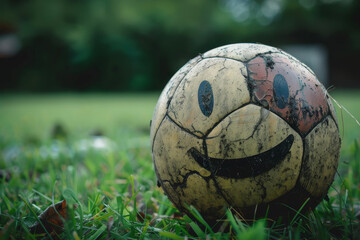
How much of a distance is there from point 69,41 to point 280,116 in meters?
21.7

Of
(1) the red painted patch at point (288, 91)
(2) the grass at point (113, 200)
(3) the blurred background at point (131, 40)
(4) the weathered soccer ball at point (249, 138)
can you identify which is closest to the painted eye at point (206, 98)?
(4) the weathered soccer ball at point (249, 138)

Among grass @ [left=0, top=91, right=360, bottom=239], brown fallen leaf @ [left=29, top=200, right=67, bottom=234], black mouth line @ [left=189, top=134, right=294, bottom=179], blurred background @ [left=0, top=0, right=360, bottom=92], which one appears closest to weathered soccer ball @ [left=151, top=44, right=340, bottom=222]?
black mouth line @ [left=189, top=134, right=294, bottom=179]

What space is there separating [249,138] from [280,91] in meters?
0.26

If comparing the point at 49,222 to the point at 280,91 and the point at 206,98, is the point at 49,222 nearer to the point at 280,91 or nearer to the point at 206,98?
the point at 206,98

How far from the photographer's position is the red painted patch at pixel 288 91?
4.82 feet

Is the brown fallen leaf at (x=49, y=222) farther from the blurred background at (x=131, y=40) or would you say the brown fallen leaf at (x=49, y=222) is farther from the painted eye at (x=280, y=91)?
the blurred background at (x=131, y=40)

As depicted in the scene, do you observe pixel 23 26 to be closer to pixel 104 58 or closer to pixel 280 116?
pixel 104 58

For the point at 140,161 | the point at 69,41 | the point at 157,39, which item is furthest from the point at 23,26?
the point at 140,161

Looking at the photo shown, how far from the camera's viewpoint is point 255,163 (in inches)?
56.3

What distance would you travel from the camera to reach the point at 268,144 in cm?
143

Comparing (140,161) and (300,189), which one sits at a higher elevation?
(300,189)

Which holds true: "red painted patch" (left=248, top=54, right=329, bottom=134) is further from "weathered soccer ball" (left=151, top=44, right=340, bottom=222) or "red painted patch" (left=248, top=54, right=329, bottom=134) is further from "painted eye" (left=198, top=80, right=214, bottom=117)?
"painted eye" (left=198, top=80, right=214, bottom=117)

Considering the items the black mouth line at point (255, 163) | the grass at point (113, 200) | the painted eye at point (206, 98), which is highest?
the painted eye at point (206, 98)

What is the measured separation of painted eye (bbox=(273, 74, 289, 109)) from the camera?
1472 millimetres
